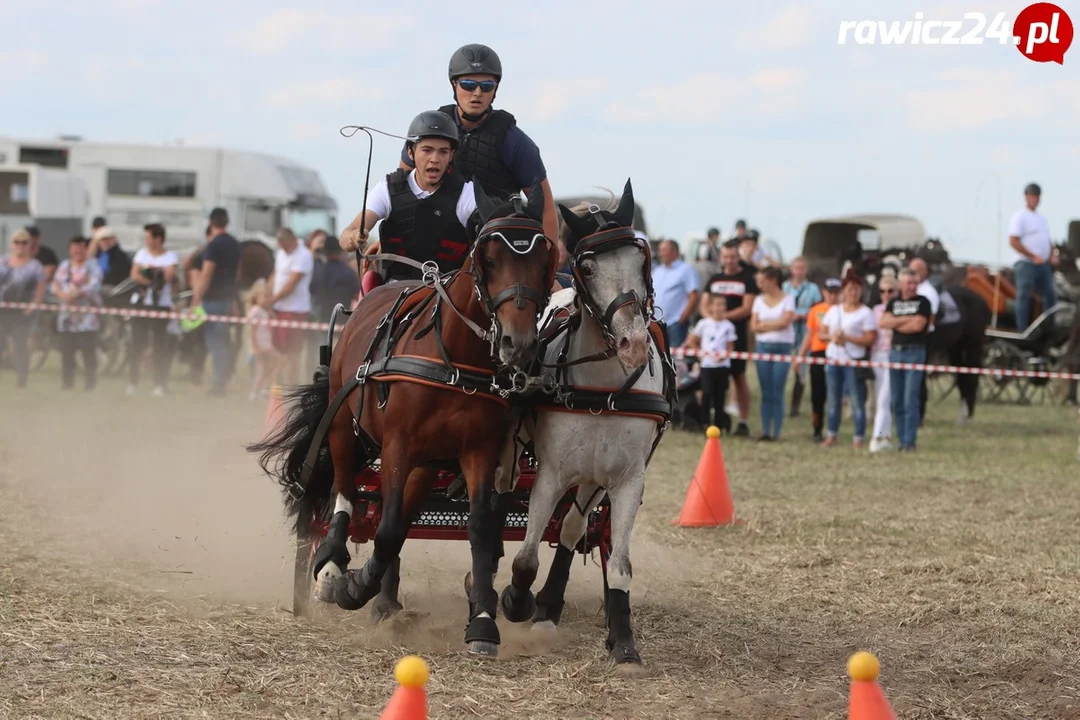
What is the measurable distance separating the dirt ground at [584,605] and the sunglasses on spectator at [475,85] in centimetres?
243

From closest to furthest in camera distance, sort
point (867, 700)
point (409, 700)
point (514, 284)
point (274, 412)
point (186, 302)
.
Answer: point (409, 700) < point (867, 700) < point (514, 284) < point (274, 412) < point (186, 302)

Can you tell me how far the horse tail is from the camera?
6.86 meters

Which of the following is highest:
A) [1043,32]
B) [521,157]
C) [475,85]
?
[1043,32]

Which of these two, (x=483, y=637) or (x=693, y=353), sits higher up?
(x=693, y=353)

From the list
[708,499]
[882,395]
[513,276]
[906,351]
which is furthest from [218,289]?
[513,276]

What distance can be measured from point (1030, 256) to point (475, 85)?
14.0m

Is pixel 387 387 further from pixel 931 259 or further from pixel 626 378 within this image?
pixel 931 259

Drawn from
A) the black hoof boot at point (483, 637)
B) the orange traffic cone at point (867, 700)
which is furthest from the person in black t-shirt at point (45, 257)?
the orange traffic cone at point (867, 700)

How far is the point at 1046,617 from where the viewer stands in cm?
715

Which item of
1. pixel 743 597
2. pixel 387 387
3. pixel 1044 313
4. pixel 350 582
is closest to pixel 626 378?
pixel 387 387

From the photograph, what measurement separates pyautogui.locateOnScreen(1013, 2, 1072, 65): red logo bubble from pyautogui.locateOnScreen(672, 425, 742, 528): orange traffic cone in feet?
12.9

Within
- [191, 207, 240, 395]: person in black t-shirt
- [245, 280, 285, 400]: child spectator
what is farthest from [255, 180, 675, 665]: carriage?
[191, 207, 240, 395]: person in black t-shirt

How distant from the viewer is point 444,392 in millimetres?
5668

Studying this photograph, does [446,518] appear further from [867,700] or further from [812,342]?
[812,342]
